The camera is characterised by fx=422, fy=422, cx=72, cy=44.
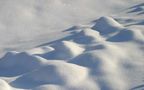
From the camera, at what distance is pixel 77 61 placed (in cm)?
494

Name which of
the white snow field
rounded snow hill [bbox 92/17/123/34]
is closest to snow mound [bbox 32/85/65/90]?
the white snow field

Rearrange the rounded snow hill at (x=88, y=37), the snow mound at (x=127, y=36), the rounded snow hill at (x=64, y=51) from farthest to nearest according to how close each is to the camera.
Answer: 1. the rounded snow hill at (x=88, y=37)
2. the snow mound at (x=127, y=36)
3. the rounded snow hill at (x=64, y=51)

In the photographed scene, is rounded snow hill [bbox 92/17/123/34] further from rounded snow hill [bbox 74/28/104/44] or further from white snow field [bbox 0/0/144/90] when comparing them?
rounded snow hill [bbox 74/28/104/44]

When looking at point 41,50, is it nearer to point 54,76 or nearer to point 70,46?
point 70,46

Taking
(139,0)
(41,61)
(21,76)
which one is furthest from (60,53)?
(139,0)

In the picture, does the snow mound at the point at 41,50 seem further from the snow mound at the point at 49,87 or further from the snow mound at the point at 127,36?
the snow mound at the point at 49,87

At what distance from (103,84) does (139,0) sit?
4339 mm

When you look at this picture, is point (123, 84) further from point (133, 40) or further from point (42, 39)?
point (42, 39)

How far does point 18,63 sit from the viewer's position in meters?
5.19

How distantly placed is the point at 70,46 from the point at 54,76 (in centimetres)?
95

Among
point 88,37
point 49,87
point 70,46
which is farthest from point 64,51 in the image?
point 49,87

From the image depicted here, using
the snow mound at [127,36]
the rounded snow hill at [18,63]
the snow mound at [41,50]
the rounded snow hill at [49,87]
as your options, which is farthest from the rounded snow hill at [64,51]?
the rounded snow hill at [49,87]

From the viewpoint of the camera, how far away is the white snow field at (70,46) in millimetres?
4488

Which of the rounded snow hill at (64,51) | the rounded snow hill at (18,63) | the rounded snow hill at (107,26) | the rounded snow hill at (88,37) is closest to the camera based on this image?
the rounded snow hill at (18,63)
